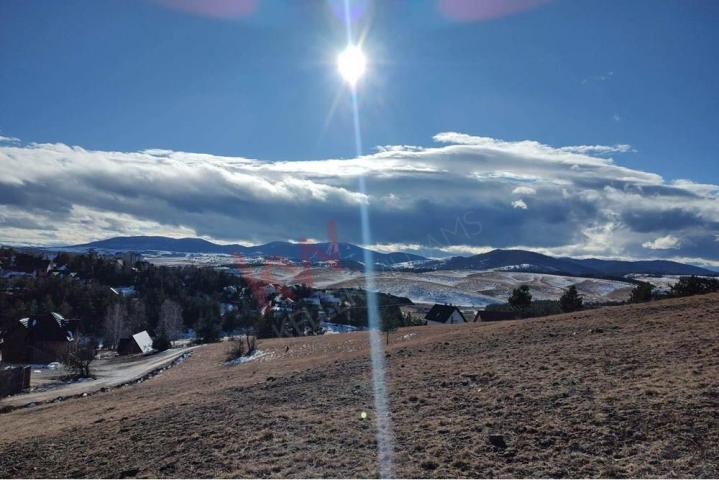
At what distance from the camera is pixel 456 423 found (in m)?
11.8

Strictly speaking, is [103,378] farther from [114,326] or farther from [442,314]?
[442,314]

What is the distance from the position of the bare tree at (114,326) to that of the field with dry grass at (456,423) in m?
72.6

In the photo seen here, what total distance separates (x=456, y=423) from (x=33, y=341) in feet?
245

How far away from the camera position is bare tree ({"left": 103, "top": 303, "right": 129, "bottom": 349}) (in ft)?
289

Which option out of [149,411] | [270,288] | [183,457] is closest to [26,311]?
[270,288]

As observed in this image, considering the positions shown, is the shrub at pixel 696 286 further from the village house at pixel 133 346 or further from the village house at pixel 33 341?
the village house at pixel 33 341

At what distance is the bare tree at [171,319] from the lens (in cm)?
9631

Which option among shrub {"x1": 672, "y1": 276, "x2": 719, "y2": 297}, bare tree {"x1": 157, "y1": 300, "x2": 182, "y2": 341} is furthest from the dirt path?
shrub {"x1": 672, "y1": 276, "x2": 719, "y2": 297}

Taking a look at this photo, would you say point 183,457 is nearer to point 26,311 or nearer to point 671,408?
point 671,408

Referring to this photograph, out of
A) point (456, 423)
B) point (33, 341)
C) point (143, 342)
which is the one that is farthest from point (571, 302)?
point (33, 341)

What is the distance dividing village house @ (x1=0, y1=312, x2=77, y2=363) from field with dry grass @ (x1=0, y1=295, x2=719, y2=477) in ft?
177

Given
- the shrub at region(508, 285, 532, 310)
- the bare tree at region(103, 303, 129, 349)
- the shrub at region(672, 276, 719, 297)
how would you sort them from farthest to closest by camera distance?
the bare tree at region(103, 303, 129, 349)
the shrub at region(508, 285, 532, 310)
the shrub at region(672, 276, 719, 297)

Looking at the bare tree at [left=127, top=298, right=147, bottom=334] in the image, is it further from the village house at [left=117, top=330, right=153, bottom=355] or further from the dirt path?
the dirt path

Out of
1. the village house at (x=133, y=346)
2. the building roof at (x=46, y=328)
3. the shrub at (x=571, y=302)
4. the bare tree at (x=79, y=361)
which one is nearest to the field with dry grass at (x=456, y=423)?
the shrub at (x=571, y=302)
